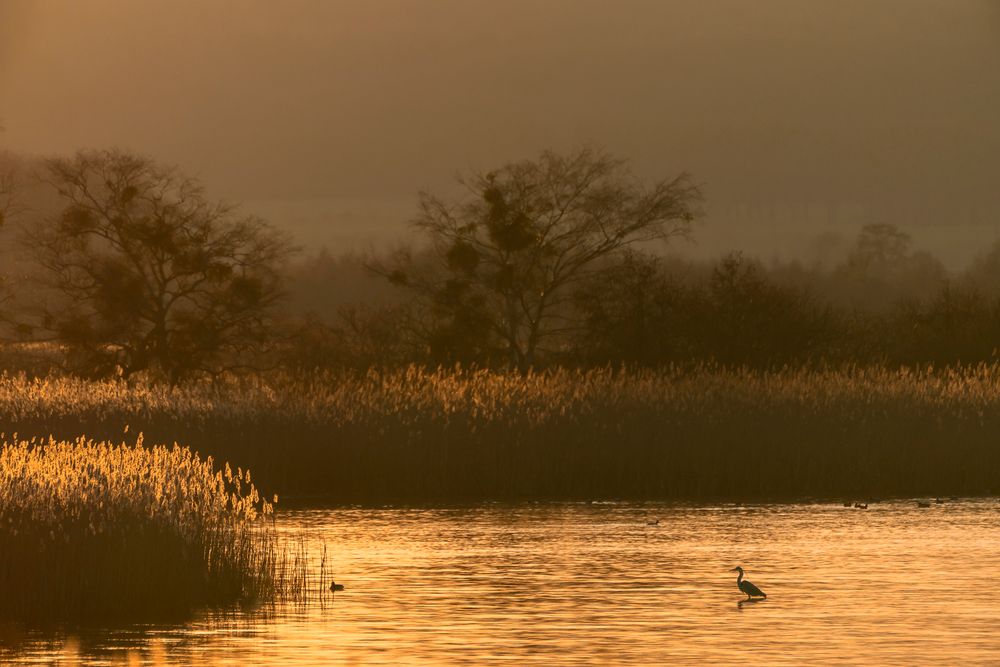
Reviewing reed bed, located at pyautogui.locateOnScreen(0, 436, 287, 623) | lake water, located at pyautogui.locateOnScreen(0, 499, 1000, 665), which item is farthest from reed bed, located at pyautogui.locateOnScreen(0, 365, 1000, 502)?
reed bed, located at pyautogui.locateOnScreen(0, 436, 287, 623)

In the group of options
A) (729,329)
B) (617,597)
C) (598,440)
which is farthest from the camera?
(729,329)

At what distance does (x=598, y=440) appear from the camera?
→ 35.8m

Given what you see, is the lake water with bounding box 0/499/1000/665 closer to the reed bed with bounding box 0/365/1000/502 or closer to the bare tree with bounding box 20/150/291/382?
the reed bed with bounding box 0/365/1000/502

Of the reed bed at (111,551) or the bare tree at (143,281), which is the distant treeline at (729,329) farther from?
the reed bed at (111,551)

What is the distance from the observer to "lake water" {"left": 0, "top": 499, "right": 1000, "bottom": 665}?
56.5ft

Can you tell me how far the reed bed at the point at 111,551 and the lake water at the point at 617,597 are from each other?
0.77 meters

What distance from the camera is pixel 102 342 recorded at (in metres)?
67.8

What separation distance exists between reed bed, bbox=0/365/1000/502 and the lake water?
3.75 meters

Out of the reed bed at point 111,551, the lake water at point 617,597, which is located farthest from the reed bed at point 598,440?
the reed bed at point 111,551

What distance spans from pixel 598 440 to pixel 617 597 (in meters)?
14.7

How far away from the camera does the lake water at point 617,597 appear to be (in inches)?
678

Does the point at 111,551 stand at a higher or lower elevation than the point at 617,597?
higher

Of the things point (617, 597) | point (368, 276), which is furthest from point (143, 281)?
point (617, 597)

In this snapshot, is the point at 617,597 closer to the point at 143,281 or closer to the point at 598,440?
the point at 598,440
